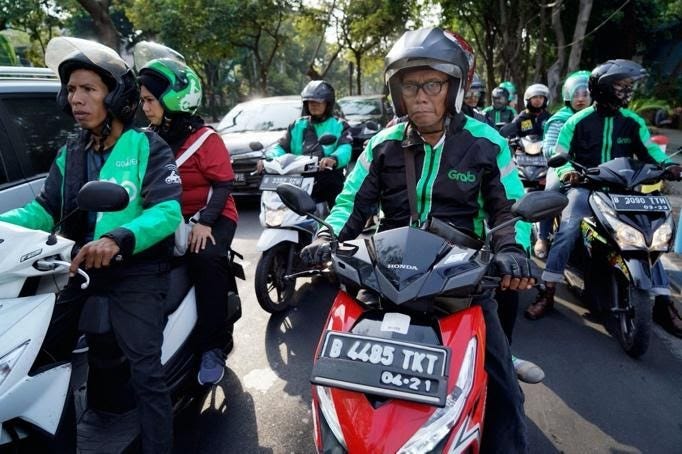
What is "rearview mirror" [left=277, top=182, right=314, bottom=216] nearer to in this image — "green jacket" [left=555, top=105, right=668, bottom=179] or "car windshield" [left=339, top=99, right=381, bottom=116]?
"green jacket" [left=555, top=105, right=668, bottom=179]

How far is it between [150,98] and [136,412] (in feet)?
5.86

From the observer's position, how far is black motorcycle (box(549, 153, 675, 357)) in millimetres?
3129

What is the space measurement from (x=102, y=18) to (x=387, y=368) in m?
10.7

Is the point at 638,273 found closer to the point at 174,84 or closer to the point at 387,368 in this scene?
the point at 387,368

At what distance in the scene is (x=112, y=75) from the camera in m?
2.09

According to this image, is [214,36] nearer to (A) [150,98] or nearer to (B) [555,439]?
(A) [150,98]

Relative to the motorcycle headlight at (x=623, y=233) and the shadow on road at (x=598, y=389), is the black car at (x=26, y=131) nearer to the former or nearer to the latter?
the shadow on road at (x=598, y=389)

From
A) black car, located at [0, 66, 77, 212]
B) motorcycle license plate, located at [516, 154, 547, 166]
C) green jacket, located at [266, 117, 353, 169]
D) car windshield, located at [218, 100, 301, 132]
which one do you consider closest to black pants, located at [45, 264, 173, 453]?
black car, located at [0, 66, 77, 212]

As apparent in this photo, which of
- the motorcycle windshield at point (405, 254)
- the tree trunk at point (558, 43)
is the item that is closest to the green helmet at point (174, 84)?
the motorcycle windshield at point (405, 254)

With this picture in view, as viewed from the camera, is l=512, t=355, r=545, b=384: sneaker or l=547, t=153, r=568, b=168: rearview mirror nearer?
l=512, t=355, r=545, b=384: sneaker

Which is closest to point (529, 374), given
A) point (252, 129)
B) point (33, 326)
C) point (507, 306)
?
point (507, 306)

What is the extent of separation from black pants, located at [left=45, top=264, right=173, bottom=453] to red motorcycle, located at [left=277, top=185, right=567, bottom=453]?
0.90 metres

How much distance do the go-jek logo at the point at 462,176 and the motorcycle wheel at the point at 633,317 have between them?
1.81 m

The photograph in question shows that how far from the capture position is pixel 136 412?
2309 mm
